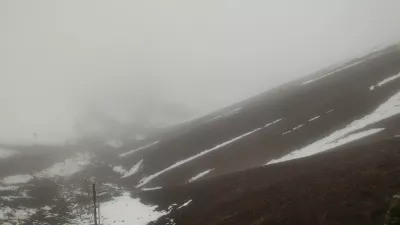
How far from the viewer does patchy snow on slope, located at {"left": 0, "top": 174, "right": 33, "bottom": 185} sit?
71175mm

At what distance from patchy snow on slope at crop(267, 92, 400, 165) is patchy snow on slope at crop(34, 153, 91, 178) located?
4940cm

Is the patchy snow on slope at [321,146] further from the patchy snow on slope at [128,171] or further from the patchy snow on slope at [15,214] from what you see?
the patchy snow on slope at [15,214]

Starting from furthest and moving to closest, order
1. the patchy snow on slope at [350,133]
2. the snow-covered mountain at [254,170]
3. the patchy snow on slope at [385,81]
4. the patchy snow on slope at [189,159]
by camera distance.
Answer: the patchy snow on slope at [385,81] < the patchy snow on slope at [189,159] < the patchy snow on slope at [350,133] < the snow-covered mountain at [254,170]

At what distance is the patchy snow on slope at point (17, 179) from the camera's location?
71.2 meters

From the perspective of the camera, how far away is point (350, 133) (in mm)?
51031

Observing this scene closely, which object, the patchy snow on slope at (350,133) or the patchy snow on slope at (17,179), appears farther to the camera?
the patchy snow on slope at (17,179)

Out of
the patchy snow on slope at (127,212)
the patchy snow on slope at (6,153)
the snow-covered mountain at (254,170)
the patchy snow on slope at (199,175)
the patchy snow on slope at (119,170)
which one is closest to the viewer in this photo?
the snow-covered mountain at (254,170)

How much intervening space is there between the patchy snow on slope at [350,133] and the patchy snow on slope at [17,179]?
165 ft

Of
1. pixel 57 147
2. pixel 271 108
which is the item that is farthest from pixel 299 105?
pixel 57 147

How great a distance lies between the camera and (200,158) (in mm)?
65125

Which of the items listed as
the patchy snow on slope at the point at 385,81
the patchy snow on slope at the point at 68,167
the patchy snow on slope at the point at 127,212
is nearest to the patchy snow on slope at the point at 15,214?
the patchy snow on slope at the point at 127,212

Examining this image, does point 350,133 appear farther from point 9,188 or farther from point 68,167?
point 68,167

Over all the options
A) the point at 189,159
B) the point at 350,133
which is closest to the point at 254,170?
the point at 350,133

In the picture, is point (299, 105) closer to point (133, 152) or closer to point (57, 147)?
point (133, 152)
